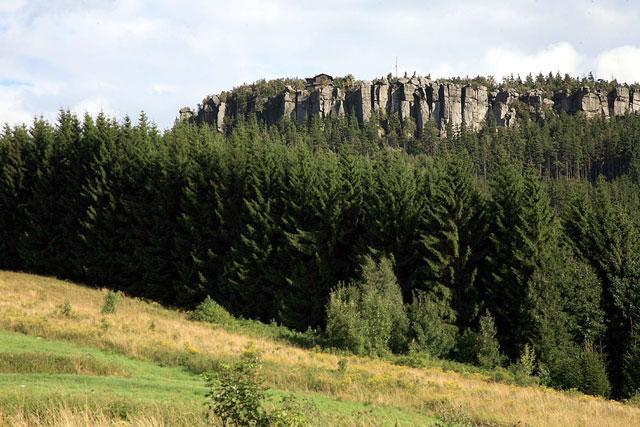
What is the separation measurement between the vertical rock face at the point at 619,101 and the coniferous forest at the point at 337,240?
587ft

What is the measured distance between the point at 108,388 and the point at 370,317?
18.2 meters

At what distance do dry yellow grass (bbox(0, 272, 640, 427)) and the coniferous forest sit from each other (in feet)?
20.1

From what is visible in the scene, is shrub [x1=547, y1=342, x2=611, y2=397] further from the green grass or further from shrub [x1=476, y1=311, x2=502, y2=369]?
the green grass

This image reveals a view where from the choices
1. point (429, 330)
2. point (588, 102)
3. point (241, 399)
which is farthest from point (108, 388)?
point (588, 102)

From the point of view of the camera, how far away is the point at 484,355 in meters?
29.7

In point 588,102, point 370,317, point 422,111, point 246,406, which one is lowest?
point 370,317

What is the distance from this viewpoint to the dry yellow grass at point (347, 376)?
14.2 meters

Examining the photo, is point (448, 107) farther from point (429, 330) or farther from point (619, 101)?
point (429, 330)

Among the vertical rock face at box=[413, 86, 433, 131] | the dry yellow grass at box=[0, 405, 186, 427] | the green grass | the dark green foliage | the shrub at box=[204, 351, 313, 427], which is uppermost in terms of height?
the vertical rock face at box=[413, 86, 433, 131]

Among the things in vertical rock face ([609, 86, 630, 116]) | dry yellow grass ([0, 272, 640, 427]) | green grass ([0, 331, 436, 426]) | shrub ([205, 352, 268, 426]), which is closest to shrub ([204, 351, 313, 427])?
shrub ([205, 352, 268, 426])

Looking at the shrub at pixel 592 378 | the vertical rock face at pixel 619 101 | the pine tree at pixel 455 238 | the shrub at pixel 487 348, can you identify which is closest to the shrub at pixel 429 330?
the shrub at pixel 487 348

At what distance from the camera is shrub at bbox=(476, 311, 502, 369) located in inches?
1153

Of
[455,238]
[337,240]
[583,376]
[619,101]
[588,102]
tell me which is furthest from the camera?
[619,101]

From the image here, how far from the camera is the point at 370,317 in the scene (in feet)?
90.9
